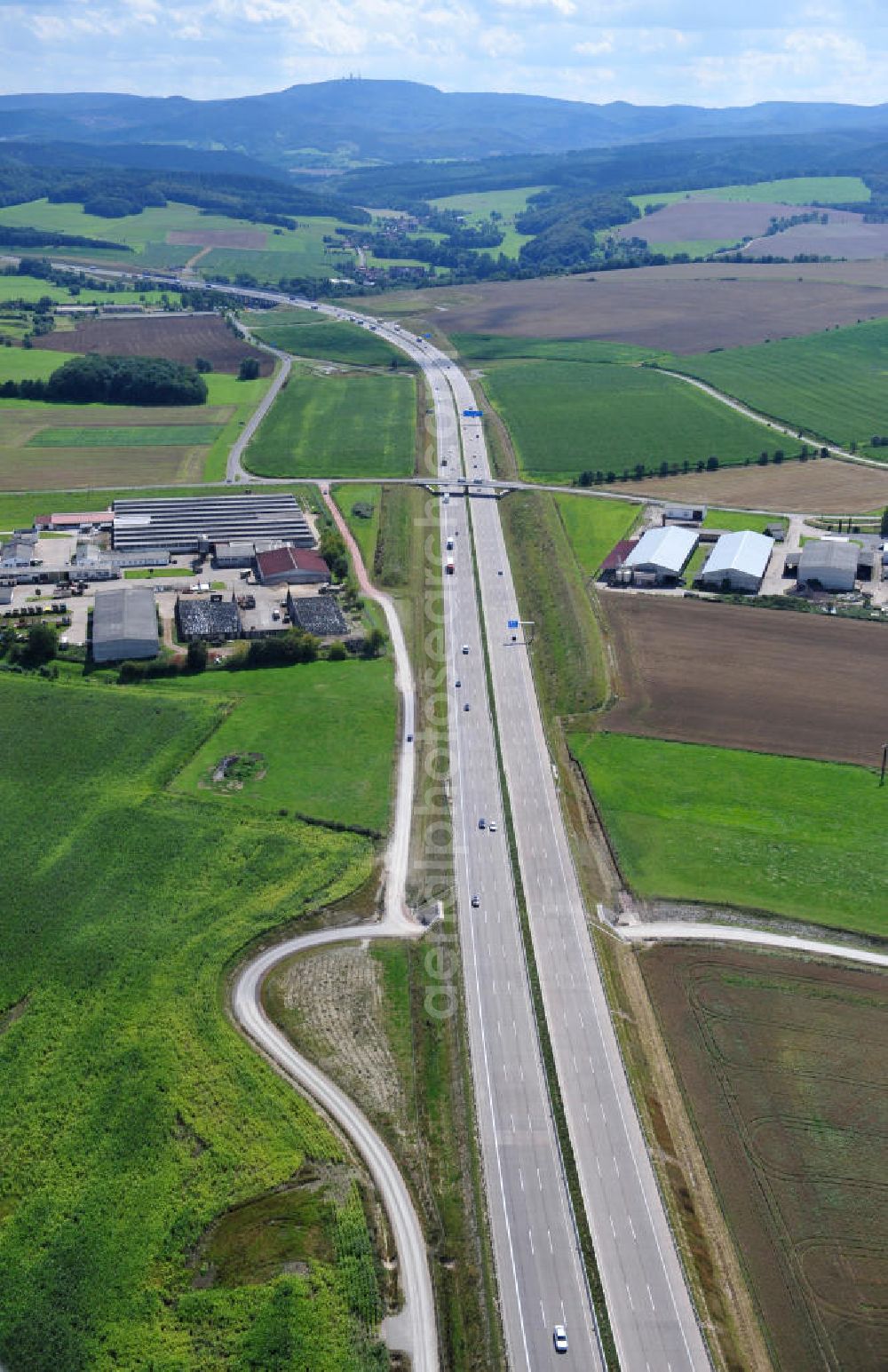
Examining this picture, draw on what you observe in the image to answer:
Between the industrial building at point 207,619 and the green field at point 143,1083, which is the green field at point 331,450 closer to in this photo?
the industrial building at point 207,619

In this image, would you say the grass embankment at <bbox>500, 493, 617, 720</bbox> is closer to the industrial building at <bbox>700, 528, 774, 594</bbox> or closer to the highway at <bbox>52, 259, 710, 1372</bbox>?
the highway at <bbox>52, 259, 710, 1372</bbox>

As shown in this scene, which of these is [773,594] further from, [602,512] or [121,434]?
[121,434]

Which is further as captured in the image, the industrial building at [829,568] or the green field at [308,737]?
the industrial building at [829,568]

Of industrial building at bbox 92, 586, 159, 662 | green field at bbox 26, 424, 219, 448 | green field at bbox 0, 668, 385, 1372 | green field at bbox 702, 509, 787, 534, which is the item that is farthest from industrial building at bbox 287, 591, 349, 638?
green field at bbox 26, 424, 219, 448

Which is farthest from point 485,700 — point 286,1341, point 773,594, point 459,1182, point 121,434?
point 121,434

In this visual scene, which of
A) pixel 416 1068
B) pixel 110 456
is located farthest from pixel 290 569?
pixel 416 1068

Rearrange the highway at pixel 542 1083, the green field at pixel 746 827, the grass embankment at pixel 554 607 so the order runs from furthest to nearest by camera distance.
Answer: the grass embankment at pixel 554 607, the green field at pixel 746 827, the highway at pixel 542 1083

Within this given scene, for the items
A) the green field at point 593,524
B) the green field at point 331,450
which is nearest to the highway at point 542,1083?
the green field at point 593,524
